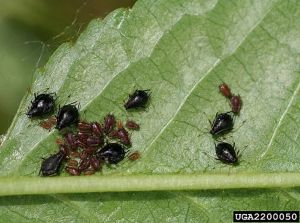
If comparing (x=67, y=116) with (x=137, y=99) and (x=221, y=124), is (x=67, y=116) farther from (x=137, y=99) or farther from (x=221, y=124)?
(x=221, y=124)

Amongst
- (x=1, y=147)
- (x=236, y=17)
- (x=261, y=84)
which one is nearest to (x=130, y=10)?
(x=236, y=17)

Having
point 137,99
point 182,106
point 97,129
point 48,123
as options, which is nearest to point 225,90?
point 182,106

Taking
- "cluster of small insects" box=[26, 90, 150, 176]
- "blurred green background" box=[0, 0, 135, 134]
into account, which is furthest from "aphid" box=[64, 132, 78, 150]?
"blurred green background" box=[0, 0, 135, 134]

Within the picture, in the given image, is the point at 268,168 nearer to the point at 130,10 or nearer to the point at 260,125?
the point at 260,125

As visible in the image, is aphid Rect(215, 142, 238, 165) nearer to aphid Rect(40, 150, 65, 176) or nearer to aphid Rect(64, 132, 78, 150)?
aphid Rect(64, 132, 78, 150)

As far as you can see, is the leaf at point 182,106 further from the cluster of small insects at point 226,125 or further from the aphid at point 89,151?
the aphid at point 89,151
